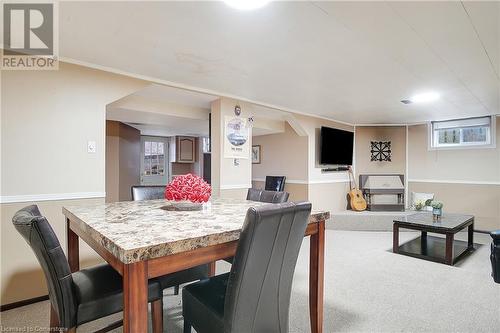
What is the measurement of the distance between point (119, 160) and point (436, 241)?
5552 mm

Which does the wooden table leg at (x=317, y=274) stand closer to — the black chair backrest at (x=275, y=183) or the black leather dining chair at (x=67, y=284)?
the black leather dining chair at (x=67, y=284)

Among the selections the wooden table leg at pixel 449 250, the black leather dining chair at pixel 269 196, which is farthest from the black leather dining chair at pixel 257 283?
the wooden table leg at pixel 449 250

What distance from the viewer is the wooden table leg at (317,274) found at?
1676mm

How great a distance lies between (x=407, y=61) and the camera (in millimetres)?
2514

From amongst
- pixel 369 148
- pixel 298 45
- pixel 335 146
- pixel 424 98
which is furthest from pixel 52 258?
pixel 369 148

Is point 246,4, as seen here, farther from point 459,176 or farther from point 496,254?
point 459,176

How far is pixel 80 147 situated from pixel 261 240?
2.26 meters

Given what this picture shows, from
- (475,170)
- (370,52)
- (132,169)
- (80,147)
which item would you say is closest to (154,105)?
(80,147)

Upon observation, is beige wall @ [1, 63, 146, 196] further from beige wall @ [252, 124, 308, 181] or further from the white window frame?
the white window frame

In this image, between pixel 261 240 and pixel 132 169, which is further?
pixel 132 169

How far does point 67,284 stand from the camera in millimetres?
1183

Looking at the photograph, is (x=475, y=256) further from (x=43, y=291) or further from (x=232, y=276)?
(x=43, y=291)

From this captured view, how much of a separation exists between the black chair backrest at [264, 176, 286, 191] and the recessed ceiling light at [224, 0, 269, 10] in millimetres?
4049

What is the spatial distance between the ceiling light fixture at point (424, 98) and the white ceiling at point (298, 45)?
14 centimetres
